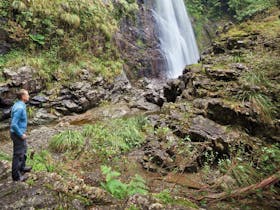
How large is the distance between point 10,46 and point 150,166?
8465 mm

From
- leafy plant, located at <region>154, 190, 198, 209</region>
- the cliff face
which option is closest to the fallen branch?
leafy plant, located at <region>154, 190, 198, 209</region>

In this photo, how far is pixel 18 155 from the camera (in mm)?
4578

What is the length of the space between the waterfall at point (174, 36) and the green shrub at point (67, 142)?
13.4 metres

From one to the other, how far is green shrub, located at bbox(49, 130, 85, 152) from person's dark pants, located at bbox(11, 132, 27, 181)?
2.86 metres

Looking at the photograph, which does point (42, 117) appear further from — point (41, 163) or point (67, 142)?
point (41, 163)

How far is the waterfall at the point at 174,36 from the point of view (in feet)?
70.7

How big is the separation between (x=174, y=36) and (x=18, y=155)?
1990 centimetres

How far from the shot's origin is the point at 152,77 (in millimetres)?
20109

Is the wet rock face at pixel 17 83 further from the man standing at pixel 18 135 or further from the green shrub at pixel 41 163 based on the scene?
the man standing at pixel 18 135

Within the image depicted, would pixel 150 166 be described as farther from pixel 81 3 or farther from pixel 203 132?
pixel 81 3

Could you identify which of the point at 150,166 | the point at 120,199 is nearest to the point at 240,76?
the point at 150,166

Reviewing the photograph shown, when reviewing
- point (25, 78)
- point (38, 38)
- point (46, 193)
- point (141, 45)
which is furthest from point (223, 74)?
point (141, 45)

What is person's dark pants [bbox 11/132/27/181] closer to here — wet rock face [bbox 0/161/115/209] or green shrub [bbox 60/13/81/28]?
wet rock face [bbox 0/161/115/209]

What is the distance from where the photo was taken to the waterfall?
848 inches
